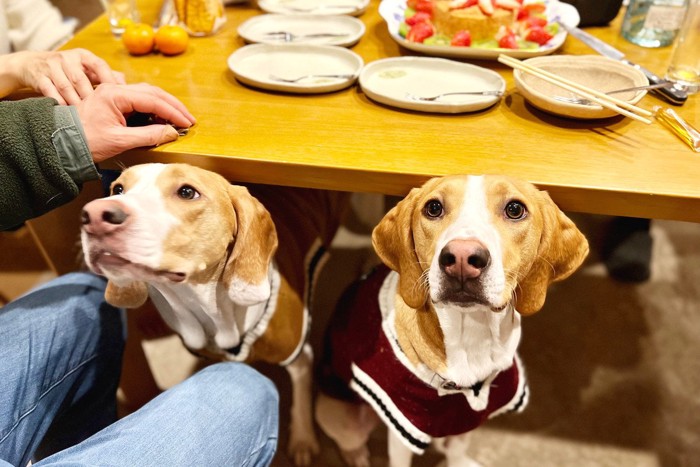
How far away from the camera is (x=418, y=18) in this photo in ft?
4.83

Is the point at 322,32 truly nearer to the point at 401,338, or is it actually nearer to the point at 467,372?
the point at 401,338

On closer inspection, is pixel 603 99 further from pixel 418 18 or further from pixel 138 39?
pixel 138 39

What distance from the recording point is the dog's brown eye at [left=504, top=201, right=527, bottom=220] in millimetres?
944

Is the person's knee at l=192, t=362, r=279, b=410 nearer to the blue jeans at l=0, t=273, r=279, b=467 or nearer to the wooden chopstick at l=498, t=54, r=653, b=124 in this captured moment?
the blue jeans at l=0, t=273, r=279, b=467

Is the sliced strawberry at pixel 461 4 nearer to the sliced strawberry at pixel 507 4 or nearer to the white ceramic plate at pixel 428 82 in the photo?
the sliced strawberry at pixel 507 4

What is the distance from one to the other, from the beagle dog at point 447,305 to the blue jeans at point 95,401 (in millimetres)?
270

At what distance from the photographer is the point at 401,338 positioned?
3.86 ft

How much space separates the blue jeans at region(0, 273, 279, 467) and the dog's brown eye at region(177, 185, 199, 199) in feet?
1.34

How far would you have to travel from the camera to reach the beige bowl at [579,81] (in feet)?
3.72

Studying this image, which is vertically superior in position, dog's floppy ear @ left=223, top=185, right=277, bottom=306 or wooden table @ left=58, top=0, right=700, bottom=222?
wooden table @ left=58, top=0, right=700, bottom=222

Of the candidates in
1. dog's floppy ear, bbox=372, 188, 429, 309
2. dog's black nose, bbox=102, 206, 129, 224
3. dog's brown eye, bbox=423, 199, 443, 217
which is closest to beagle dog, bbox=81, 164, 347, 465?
dog's black nose, bbox=102, 206, 129, 224

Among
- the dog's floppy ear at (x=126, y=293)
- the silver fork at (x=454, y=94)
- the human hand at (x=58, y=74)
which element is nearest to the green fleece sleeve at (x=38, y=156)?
the human hand at (x=58, y=74)

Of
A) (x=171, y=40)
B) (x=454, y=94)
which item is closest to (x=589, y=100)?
(x=454, y=94)

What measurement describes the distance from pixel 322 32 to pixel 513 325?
1009mm
